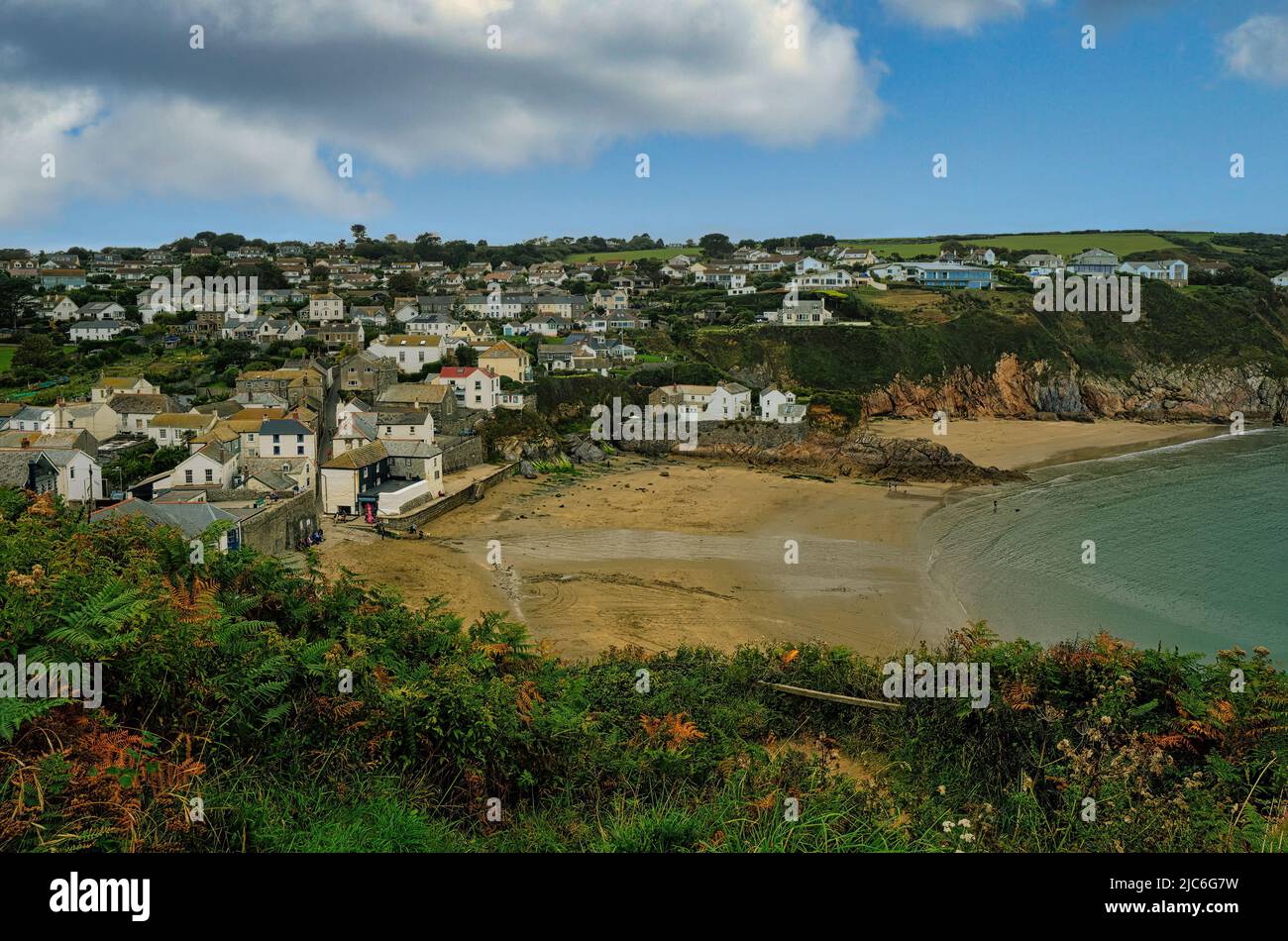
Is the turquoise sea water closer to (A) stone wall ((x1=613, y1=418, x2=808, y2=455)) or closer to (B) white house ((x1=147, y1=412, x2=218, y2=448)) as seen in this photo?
(A) stone wall ((x1=613, y1=418, x2=808, y2=455))

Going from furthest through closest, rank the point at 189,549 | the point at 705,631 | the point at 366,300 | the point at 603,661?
the point at 366,300 < the point at 705,631 < the point at 603,661 < the point at 189,549

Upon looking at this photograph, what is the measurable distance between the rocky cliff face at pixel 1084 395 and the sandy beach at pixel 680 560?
894 inches

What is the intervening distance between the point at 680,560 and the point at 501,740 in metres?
20.1

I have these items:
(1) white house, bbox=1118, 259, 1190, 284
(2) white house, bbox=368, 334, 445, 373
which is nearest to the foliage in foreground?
(2) white house, bbox=368, 334, 445, 373

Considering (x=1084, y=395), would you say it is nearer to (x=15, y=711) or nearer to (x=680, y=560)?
(x=680, y=560)

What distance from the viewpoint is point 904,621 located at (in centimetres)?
2156

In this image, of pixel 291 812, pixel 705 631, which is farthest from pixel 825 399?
pixel 291 812

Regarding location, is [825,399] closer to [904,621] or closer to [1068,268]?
[904,621]

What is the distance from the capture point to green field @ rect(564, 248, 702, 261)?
429ft

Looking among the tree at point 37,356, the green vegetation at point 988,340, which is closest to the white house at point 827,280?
the green vegetation at point 988,340

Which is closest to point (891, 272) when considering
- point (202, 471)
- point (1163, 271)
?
point (1163, 271)

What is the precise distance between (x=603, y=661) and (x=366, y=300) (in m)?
74.5

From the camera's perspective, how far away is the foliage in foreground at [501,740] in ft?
15.9

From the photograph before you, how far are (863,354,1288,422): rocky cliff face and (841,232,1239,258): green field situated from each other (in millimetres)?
52169
